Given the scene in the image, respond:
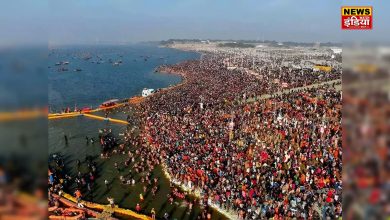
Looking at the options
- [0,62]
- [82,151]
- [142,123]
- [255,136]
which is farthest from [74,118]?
[0,62]

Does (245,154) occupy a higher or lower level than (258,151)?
lower

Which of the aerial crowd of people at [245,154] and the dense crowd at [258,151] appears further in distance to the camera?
the aerial crowd of people at [245,154]

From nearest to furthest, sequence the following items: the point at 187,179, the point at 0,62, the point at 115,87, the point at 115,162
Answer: the point at 0,62
the point at 187,179
the point at 115,162
the point at 115,87

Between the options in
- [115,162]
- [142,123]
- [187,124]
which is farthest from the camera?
[142,123]

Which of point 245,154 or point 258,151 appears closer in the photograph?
point 245,154

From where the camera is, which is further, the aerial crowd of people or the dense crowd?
the aerial crowd of people

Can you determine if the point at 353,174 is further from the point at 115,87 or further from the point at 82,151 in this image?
the point at 115,87

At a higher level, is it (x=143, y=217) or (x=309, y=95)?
(x=309, y=95)

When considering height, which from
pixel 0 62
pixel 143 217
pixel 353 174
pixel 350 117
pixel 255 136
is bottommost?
pixel 143 217
